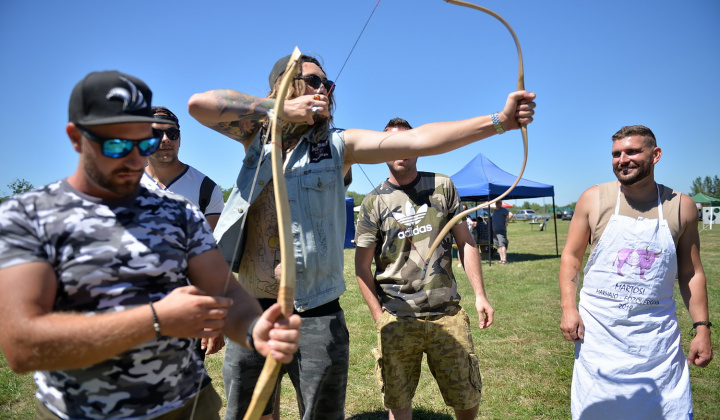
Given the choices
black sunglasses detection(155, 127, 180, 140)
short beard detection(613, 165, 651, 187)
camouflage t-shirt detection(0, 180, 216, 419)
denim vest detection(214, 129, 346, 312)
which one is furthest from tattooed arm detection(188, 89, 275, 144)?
short beard detection(613, 165, 651, 187)

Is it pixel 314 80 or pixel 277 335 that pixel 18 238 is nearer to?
pixel 277 335

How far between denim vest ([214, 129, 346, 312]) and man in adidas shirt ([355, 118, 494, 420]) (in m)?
0.95

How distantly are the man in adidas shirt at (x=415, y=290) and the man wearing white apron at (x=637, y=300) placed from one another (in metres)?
0.65

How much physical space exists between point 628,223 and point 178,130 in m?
2.96

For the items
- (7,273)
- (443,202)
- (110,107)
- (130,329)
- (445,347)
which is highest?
(110,107)

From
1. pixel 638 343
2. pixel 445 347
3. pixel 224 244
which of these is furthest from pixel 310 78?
pixel 638 343

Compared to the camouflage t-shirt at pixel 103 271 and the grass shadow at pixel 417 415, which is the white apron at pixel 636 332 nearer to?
the grass shadow at pixel 417 415

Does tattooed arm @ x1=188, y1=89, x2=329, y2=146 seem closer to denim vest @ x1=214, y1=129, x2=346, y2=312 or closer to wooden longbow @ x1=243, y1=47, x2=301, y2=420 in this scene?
denim vest @ x1=214, y1=129, x2=346, y2=312

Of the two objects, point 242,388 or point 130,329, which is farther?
point 242,388

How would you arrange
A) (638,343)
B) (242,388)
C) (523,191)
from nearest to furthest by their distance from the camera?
1. (242,388)
2. (638,343)
3. (523,191)

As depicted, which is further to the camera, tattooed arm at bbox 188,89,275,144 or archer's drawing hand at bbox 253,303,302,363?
tattooed arm at bbox 188,89,275,144

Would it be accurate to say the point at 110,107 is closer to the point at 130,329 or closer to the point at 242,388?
the point at 130,329

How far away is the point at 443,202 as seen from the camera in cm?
316

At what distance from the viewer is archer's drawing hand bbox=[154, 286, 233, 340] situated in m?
1.29
